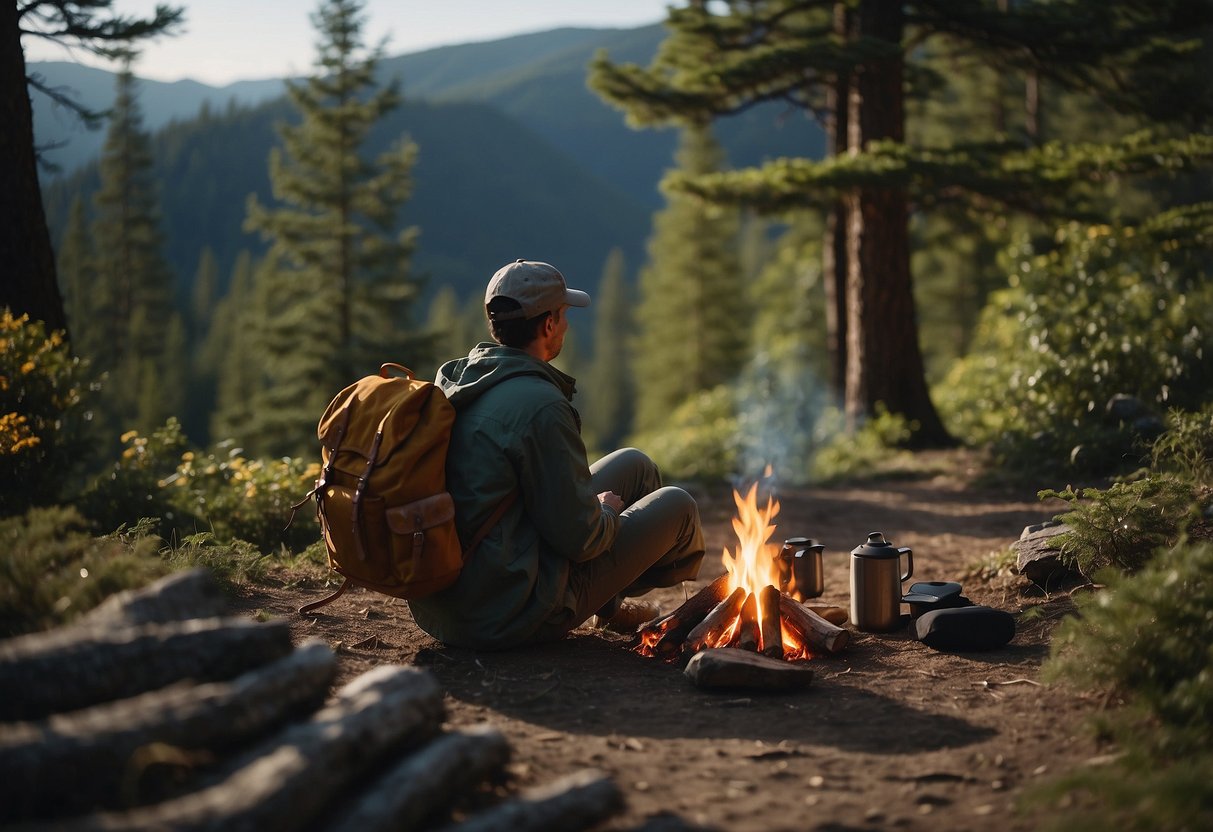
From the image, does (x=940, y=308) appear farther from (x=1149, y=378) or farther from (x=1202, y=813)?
(x=1202, y=813)

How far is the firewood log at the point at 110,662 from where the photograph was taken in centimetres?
256

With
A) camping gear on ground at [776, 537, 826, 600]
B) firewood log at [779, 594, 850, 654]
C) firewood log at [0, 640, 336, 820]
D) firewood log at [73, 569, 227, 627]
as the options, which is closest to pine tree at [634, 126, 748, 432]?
camping gear on ground at [776, 537, 826, 600]

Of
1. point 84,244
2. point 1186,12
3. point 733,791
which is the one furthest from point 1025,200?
point 84,244

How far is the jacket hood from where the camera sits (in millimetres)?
4312

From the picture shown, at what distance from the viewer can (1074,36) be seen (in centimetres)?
1009

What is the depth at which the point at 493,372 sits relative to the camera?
4.33 meters

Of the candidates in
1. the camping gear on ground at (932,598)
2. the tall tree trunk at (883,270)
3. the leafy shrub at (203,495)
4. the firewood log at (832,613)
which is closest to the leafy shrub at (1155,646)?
the camping gear on ground at (932,598)

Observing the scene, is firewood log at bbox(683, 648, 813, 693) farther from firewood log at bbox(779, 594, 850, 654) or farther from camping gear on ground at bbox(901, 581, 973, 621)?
camping gear on ground at bbox(901, 581, 973, 621)

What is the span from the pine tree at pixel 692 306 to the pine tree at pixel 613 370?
102 feet

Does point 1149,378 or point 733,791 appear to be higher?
point 1149,378

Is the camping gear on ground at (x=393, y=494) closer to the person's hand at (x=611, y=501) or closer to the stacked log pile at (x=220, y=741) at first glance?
the person's hand at (x=611, y=501)

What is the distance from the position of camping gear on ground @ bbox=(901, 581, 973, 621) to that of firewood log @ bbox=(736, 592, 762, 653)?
0.94m

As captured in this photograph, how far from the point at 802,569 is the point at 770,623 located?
114 centimetres

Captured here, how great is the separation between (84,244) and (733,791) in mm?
46789
